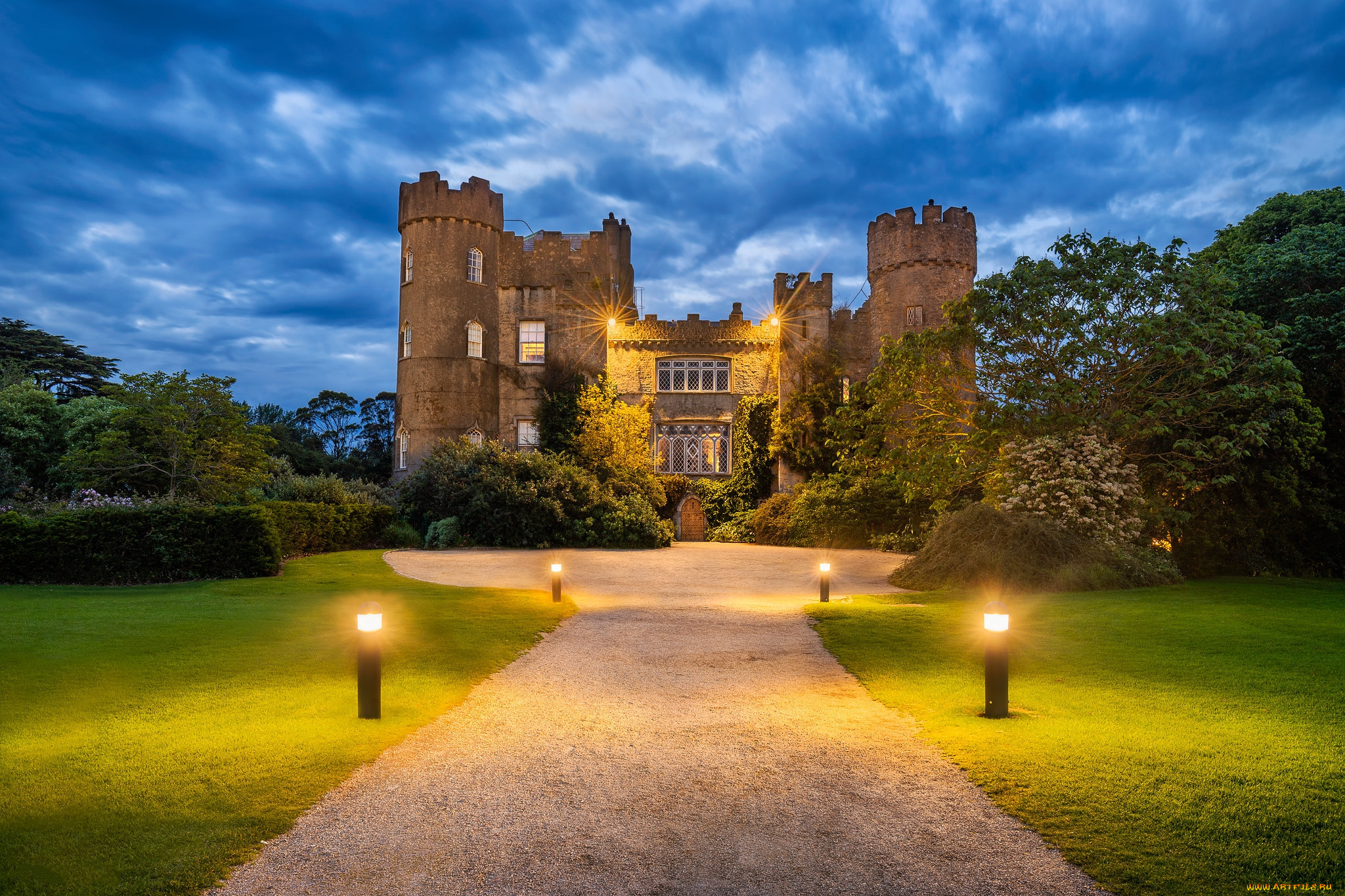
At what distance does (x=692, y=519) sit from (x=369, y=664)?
77.0 feet

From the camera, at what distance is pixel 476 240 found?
30.0 metres

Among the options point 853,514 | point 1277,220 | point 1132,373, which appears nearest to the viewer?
point 1132,373

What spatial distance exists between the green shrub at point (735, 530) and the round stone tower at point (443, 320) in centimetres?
965

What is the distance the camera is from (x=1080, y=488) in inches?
572

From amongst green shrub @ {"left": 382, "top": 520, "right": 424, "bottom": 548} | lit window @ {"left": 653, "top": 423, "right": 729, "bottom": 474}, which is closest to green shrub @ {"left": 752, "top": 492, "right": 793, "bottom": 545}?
lit window @ {"left": 653, "top": 423, "right": 729, "bottom": 474}

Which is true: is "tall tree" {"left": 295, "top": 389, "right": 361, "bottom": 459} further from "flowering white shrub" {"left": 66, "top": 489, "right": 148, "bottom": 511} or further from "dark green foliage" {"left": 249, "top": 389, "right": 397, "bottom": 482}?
"flowering white shrub" {"left": 66, "top": 489, "right": 148, "bottom": 511}

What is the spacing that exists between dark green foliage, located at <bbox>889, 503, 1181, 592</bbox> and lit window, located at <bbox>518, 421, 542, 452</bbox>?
59.3 feet

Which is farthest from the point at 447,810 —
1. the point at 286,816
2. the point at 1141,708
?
the point at 1141,708

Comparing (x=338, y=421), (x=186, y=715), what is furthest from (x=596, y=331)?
(x=338, y=421)

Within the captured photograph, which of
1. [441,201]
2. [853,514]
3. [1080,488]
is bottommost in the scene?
[853,514]

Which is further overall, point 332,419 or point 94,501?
point 332,419

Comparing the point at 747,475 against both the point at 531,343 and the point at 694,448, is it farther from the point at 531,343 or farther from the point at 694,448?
the point at 531,343

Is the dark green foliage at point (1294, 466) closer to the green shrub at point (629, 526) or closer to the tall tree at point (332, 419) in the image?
Answer: the green shrub at point (629, 526)

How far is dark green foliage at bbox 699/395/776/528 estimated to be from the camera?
28375 millimetres
